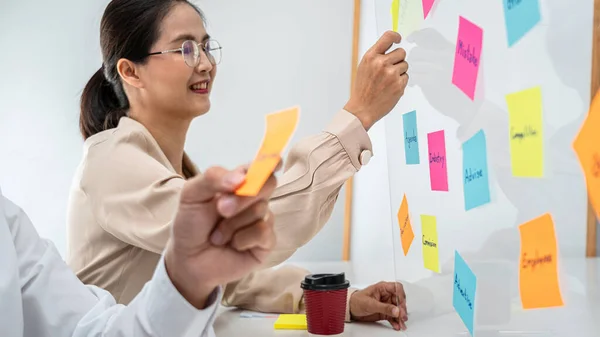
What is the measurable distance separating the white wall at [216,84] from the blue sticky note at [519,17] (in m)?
1.94

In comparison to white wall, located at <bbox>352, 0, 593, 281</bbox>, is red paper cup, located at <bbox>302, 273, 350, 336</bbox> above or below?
below

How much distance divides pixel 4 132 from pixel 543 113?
2.51 meters

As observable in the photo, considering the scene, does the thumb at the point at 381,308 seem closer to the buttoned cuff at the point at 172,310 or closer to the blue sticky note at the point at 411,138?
the blue sticky note at the point at 411,138

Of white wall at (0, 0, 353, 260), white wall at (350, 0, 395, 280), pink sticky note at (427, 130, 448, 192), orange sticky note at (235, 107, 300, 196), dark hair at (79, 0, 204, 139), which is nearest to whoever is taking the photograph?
orange sticky note at (235, 107, 300, 196)

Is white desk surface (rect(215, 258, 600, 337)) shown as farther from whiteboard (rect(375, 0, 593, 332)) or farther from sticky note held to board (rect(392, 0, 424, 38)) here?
sticky note held to board (rect(392, 0, 424, 38))

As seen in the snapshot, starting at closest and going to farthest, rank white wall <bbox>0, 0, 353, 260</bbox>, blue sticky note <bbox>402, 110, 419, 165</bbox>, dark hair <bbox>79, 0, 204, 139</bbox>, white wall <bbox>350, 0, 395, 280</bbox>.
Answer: blue sticky note <bbox>402, 110, 419, 165</bbox> < dark hair <bbox>79, 0, 204, 139</bbox> < white wall <bbox>350, 0, 395, 280</bbox> < white wall <bbox>0, 0, 353, 260</bbox>

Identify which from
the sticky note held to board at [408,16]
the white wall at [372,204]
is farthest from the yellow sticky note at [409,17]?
the white wall at [372,204]

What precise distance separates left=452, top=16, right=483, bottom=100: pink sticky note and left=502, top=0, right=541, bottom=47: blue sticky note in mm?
67

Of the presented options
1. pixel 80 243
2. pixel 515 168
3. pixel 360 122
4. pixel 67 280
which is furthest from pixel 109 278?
pixel 515 168

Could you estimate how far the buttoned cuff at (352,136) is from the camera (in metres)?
1.02

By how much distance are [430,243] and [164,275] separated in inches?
16.7

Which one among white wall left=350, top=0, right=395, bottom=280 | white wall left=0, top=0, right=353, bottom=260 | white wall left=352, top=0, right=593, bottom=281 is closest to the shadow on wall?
white wall left=352, top=0, right=593, bottom=281

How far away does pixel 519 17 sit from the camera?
0.57 m

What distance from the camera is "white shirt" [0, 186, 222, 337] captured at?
2.19ft
